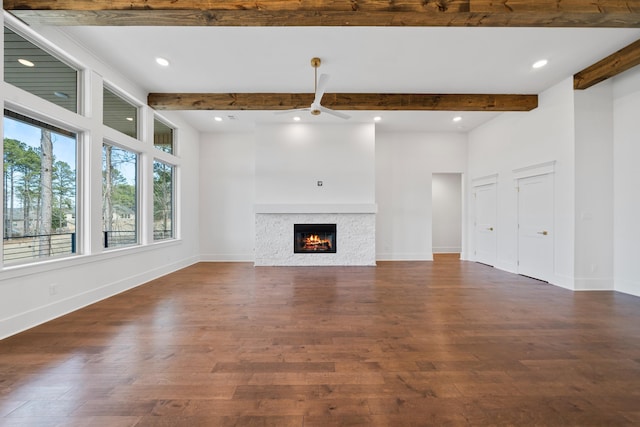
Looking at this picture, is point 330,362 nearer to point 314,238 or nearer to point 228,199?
point 314,238

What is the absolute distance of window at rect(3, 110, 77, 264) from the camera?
279cm

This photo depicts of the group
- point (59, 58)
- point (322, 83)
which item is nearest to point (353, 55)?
point (322, 83)

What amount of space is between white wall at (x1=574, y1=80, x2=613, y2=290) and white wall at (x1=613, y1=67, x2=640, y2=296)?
2.7 inches

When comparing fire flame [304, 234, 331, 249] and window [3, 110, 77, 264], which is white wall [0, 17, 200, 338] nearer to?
window [3, 110, 77, 264]

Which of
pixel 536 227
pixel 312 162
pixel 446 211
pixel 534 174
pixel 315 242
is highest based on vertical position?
Answer: pixel 312 162

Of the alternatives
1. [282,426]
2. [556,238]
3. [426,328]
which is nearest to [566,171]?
[556,238]

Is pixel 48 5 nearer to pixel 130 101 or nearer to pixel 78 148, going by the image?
pixel 78 148

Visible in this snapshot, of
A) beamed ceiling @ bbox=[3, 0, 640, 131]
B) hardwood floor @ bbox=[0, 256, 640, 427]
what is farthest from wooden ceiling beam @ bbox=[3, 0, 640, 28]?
hardwood floor @ bbox=[0, 256, 640, 427]

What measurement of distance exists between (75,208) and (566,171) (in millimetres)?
7114

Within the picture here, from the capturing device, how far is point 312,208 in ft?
20.6

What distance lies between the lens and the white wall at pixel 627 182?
396 cm

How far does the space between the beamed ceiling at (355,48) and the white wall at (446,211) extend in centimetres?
293

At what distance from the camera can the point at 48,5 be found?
2660 millimetres

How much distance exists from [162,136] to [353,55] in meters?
4.16
